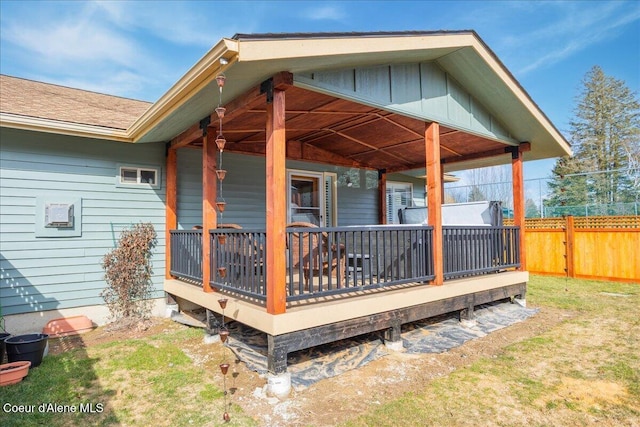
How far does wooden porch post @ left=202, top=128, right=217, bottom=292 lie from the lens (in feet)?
14.5

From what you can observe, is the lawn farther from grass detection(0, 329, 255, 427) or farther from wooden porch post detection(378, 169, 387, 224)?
wooden porch post detection(378, 169, 387, 224)

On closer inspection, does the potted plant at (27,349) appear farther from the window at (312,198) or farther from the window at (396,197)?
the window at (396,197)

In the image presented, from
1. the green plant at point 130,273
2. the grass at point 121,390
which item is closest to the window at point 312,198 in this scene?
the green plant at point 130,273

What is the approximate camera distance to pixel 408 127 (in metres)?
5.53

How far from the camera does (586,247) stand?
8.84 m

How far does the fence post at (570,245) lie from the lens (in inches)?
357


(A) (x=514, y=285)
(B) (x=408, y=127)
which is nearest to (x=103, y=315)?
(B) (x=408, y=127)

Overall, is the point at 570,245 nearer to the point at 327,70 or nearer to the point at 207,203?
the point at 327,70

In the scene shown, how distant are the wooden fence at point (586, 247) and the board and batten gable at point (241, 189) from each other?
561 cm

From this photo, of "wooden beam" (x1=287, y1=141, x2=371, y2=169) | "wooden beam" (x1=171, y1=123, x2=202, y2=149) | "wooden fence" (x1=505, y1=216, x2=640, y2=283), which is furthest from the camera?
"wooden fence" (x1=505, y1=216, x2=640, y2=283)

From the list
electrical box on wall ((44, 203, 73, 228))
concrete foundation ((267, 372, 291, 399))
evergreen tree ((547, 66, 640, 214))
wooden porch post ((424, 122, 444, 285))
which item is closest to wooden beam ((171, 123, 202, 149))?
electrical box on wall ((44, 203, 73, 228))

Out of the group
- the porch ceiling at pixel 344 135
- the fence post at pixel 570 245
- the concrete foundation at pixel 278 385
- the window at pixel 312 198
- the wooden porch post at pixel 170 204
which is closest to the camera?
the concrete foundation at pixel 278 385

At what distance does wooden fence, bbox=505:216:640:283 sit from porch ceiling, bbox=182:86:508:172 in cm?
425

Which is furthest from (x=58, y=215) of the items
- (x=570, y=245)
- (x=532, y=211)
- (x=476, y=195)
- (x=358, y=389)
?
(x=476, y=195)
